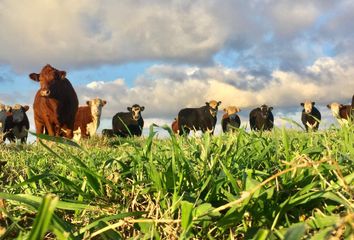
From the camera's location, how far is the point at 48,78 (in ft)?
49.9

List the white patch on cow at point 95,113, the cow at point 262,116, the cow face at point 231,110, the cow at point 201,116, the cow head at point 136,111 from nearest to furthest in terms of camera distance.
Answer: the white patch on cow at point 95,113
the cow head at point 136,111
the cow at point 201,116
the cow at point 262,116
the cow face at point 231,110

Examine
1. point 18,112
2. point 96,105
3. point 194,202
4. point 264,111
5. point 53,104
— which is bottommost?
point 194,202

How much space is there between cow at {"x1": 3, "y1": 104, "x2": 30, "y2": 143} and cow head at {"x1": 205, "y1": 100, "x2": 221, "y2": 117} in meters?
11.3

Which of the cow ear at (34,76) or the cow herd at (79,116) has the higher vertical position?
the cow ear at (34,76)

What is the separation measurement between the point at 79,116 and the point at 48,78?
29.3 ft

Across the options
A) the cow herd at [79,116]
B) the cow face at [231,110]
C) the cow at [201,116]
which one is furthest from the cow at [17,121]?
the cow face at [231,110]

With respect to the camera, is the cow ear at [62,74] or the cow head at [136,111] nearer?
the cow ear at [62,74]

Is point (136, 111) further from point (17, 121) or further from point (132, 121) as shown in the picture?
point (17, 121)

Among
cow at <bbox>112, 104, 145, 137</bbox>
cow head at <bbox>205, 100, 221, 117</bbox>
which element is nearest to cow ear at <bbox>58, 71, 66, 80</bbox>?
cow at <bbox>112, 104, 145, 137</bbox>

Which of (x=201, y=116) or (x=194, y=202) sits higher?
(x=201, y=116)

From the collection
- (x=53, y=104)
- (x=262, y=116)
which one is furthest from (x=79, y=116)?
(x=262, y=116)

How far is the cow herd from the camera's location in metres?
15.0

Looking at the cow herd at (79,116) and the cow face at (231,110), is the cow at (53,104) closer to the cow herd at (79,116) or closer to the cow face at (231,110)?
the cow herd at (79,116)

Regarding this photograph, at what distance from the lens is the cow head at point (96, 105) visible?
2375 cm
